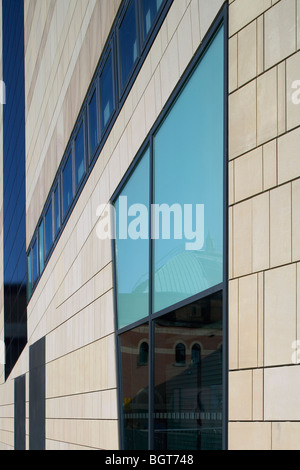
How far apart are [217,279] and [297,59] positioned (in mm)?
2722

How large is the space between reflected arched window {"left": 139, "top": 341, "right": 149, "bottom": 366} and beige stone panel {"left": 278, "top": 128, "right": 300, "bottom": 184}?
16.5 feet

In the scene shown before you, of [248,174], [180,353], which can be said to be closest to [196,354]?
[180,353]

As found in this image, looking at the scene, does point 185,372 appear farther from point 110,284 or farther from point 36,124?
point 36,124

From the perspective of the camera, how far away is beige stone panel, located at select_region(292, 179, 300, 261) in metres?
7.14

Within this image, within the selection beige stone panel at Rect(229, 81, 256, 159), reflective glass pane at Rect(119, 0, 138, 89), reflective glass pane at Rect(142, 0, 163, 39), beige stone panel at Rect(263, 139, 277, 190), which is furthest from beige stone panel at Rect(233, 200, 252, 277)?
reflective glass pane at Rect(119, 0, 138, 89)

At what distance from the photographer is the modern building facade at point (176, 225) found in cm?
752

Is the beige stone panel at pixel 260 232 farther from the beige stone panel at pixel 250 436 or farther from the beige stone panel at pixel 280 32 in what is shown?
the beige stone panel at pixel 250 436

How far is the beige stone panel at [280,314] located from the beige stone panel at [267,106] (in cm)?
142

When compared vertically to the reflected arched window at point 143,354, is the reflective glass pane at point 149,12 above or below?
above

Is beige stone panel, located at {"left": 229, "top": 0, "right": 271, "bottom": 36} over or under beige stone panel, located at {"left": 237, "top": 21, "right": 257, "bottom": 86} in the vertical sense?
over

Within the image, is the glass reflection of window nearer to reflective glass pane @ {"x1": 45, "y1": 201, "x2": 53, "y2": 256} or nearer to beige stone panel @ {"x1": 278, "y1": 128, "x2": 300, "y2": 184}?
reflective glass pane @ {"x1": 45, "y1": 201, "x2": 53, "y2": 256}

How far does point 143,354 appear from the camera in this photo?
12.0m

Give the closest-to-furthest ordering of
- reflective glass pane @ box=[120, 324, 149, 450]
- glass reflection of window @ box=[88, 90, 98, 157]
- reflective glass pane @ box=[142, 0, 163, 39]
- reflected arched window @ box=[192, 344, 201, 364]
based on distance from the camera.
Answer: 1. reflected arched window @ box=[192, 344, 201, 364]
2. reflective glass pane @ box=[142, 0, 163, 39]
3. reflective glass pane @ box=[120, 324, 149, 450]
4. glass reflection of window @ box=[88, 90, 98, 157]

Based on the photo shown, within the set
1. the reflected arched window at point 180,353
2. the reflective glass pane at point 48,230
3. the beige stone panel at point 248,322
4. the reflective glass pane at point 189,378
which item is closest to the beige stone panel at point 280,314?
the beige stone panel at point 248,322
